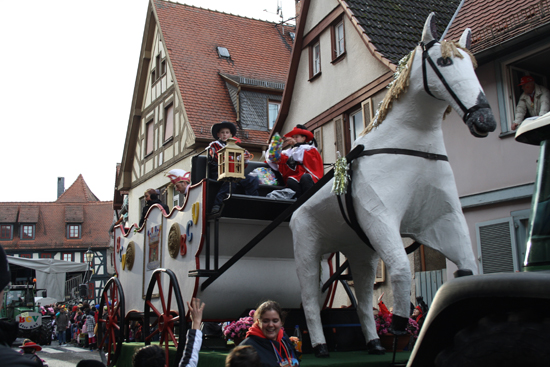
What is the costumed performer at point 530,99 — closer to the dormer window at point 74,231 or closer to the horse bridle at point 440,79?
the horse bridle at point 440,79

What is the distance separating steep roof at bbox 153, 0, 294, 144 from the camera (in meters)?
20.9

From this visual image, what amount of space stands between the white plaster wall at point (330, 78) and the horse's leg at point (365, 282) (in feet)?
26.9

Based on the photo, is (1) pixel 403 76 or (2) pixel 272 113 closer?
(1) pixel 403 76

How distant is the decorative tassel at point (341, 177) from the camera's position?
457 cm

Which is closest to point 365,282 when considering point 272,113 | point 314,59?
point 314,59

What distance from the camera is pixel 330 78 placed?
15.0 meters

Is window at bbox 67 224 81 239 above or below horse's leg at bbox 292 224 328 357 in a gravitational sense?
above

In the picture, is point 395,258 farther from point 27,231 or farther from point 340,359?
point 27,231

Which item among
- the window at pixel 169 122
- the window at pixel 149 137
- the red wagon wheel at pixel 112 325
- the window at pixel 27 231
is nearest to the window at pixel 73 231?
the window at pixel 27 231

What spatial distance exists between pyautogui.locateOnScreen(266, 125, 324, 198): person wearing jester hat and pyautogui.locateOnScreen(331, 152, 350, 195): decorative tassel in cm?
143

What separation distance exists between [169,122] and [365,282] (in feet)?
57.4

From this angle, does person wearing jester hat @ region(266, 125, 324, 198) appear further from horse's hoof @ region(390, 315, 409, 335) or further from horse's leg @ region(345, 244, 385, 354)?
horse's hoof @ region(390, 315, 409, 335)

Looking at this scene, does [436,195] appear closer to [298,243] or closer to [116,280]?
[298,243]

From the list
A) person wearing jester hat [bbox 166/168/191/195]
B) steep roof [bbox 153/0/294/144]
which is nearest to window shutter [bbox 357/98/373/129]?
person wearing jester hat [bbox 166/168/191/195]
